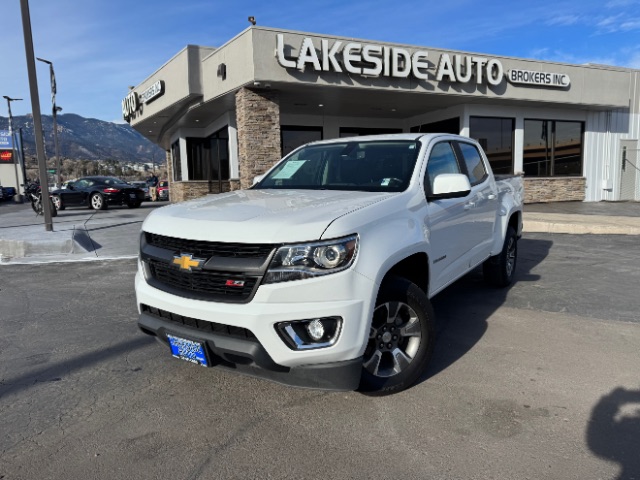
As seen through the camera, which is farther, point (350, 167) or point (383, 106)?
point (383, 106)

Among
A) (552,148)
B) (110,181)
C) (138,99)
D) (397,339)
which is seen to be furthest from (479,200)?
(110,181)

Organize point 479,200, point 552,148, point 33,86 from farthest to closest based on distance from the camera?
point 552,148
point 33,86
point 479,200

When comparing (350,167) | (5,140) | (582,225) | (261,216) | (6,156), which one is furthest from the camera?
(5,140)

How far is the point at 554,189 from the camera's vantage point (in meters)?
19.4

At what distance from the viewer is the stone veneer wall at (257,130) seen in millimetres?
13094

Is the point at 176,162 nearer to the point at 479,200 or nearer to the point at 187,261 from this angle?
the point at 479,200

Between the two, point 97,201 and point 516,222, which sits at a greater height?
point 516,222

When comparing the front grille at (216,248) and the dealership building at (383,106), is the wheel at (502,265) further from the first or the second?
the dealership building at (383,106)

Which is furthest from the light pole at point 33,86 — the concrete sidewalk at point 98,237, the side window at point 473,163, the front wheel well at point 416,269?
the front wheel well at point 416,269

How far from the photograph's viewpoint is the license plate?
2812 mm

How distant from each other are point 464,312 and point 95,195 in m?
18.9

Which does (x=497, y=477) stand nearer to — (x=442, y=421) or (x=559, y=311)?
(x=442, y=421)

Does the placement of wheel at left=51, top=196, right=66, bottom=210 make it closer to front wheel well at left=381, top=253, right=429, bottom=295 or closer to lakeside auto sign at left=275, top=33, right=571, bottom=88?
lakeside auto sign at left=275, top=33, right=571, bottom=88

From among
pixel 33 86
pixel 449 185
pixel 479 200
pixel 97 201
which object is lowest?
pixel 97 201
